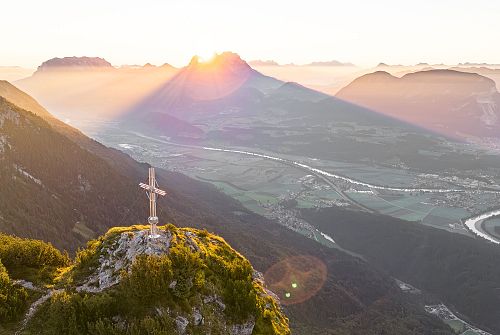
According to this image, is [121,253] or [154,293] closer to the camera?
[154,293]

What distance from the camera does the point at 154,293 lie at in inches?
1453

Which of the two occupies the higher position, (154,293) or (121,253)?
(121,253)

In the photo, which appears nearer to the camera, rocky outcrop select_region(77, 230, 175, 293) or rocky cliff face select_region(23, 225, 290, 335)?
rocky cliff face select_region(23, 225, 290, 335)

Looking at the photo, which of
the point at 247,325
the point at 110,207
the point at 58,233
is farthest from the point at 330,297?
the point at 247,325

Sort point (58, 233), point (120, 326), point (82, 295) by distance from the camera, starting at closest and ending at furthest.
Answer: point (120, 326) < point (82, 295) < point (58, 233)

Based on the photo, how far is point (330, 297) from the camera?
7564 inches

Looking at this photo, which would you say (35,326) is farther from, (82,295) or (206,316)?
(206,316)

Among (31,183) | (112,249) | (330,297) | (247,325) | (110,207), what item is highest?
(112,249)

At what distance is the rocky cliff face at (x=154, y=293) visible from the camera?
3559 centimetres

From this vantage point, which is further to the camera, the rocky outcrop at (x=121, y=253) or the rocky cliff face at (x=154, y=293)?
the rocky outcrop at (x=121, y=253)

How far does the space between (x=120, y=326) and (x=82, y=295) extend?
497 cm

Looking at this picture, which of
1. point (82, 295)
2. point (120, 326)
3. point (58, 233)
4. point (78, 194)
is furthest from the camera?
point (78, 194)

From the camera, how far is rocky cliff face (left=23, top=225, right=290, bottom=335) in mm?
35594

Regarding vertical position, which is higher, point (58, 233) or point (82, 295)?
point (82, 295)
